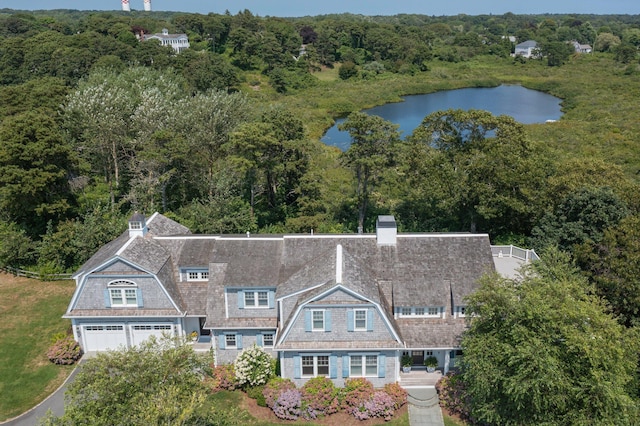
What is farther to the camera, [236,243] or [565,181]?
[565,181]

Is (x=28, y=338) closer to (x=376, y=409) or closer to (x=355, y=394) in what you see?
(x=355, y=394)

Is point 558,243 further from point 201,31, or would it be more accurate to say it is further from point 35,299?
point 201,31

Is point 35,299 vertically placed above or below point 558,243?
below

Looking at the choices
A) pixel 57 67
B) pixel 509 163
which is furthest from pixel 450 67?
pixel 509 163

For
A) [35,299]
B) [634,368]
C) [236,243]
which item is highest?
[236,243]

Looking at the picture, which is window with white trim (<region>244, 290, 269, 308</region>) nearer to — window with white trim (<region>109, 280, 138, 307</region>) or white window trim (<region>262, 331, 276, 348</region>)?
white window trim (<region>262, 331, 276, 348</region>)

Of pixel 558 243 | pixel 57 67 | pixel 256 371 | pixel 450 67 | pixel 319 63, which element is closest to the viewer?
pixel 256 371

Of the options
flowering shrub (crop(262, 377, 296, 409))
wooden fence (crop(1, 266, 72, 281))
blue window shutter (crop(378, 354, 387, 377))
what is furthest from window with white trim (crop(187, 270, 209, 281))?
wooden fence (crop(1, 266, 72, 281))
